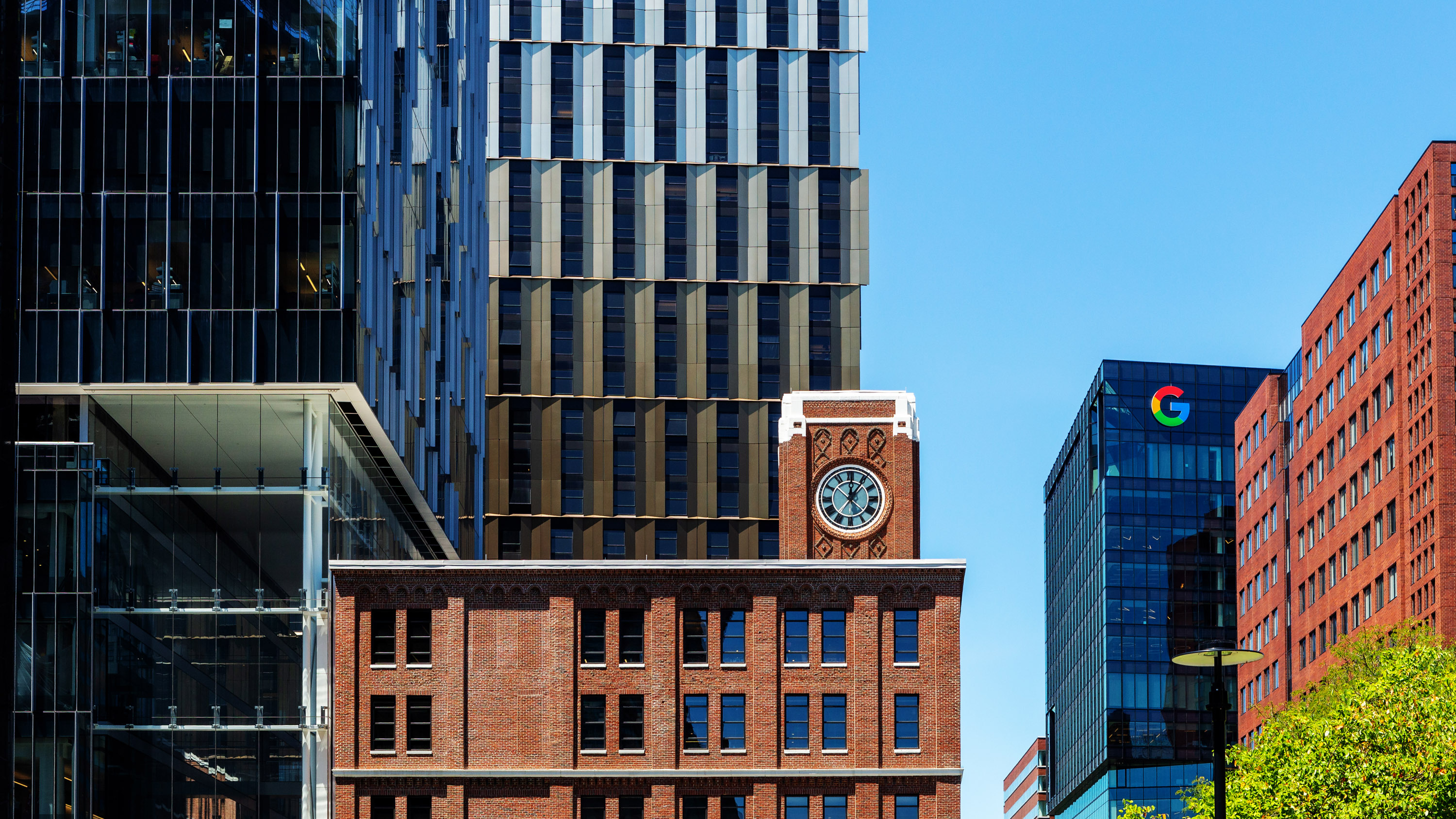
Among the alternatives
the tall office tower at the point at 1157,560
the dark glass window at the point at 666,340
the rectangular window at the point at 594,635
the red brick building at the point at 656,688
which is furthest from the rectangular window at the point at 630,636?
the tall office tower at the point at 1157,560

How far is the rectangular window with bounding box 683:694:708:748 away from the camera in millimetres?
87438

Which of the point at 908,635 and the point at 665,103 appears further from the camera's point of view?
the point at 665,103

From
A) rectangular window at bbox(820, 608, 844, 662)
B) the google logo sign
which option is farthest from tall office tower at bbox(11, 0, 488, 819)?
the google logo sign

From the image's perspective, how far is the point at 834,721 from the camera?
8756cm

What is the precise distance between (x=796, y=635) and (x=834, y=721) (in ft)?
13.1

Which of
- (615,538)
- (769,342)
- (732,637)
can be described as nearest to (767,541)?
(615,538)

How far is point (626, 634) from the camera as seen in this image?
8819 cm

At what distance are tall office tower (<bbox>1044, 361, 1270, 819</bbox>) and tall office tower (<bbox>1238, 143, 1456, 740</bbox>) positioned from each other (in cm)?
958

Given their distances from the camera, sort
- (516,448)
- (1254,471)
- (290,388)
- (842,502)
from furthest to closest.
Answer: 1. (1254,471)
2. (516,448)
3. (842,502)
4. (290,388)

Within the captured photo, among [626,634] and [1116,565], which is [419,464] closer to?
[626,634]

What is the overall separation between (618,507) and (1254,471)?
51318 millimetres

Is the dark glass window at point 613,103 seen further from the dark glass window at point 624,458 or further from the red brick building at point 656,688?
the red brick building at point 656,688

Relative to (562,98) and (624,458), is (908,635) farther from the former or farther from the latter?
(562,98)

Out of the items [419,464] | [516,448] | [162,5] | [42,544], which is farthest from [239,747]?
[516,448]
